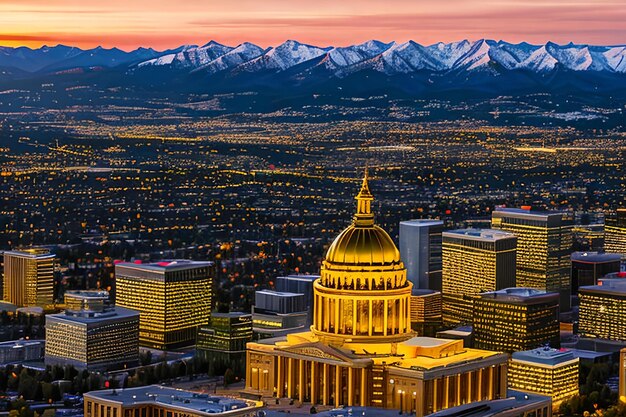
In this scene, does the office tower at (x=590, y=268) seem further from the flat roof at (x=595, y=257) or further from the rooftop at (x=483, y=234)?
the rooftop at (x=483, y=234)

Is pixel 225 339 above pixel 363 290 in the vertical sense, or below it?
below

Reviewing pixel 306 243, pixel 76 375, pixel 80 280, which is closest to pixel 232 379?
pixel 76 375

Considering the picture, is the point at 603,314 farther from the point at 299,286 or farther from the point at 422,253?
the point at 299,286

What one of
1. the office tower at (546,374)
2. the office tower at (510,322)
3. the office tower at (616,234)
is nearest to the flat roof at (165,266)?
the office tower at (510,322)

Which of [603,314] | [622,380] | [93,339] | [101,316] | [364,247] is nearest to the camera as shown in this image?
[364,247]

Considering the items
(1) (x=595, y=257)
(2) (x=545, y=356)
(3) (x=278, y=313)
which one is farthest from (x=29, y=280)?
(2) (x=545, y=356)

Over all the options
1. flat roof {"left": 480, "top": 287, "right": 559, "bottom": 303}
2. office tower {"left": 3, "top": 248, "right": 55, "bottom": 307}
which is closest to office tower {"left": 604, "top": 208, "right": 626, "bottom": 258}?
office tower {"left": 3, "top": 248, "right": 55, "bottom": 307}

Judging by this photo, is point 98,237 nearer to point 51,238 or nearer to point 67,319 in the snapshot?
point 51,238
